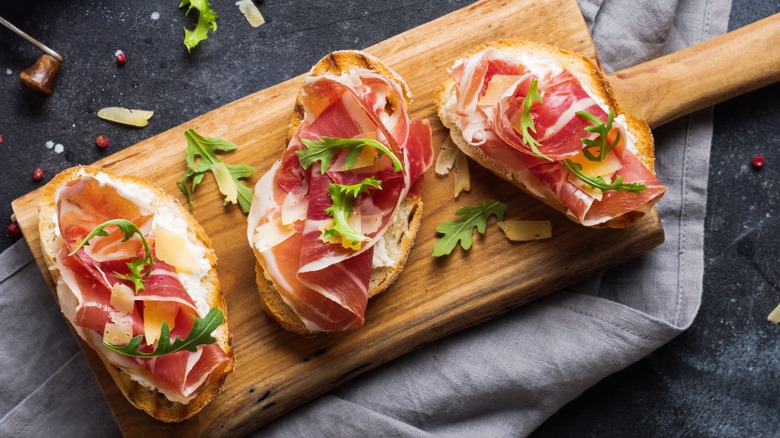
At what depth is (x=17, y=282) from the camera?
14.1ft

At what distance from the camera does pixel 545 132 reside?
4027 millimetres

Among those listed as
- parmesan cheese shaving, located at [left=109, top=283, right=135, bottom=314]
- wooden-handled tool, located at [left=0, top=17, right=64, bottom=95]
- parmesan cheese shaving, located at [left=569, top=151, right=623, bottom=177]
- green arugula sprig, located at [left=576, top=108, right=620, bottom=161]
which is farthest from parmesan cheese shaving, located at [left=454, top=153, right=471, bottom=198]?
wooden-handled tool, located at [left=0, top=17, right=64, bottom=95]

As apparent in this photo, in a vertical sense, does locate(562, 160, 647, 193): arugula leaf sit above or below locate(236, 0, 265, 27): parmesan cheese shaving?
below

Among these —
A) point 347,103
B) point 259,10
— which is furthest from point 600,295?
point 259,10

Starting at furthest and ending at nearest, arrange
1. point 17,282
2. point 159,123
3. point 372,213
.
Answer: point 159,123, point 17,282, point 372,213

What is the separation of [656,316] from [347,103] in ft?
7.24

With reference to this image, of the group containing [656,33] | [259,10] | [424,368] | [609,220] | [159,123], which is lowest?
[424,368]

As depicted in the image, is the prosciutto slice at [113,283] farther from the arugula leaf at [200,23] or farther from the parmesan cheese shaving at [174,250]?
the arugula leaf at [200,23]

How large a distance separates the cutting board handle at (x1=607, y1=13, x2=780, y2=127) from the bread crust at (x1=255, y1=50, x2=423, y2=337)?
130 centimetres

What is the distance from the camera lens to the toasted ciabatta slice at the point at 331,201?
3943mm

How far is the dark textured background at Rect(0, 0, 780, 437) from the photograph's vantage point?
4562 mm

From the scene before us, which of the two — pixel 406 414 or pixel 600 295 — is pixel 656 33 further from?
pixel 406 414

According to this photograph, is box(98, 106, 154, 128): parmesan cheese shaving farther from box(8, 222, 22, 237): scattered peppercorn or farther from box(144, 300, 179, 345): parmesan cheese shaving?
box(144, 300, 179, 345): parmesan cheese shaving

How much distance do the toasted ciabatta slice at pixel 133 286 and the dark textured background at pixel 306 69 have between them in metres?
0.72
